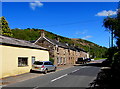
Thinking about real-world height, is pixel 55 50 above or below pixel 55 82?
above

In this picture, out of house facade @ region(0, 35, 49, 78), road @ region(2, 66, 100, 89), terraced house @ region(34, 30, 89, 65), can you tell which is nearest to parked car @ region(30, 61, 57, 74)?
house facade @ region(0, 35, 49, 78)

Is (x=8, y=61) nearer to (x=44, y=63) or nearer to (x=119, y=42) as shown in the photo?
(x=44, y=63)

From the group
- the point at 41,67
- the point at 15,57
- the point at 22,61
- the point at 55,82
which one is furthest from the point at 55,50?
the point at 55,82

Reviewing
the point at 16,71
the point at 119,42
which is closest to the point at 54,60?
the point at 119,42

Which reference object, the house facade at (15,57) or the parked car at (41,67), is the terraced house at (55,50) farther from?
the parked car at (41,67)

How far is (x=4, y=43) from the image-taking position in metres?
18.1

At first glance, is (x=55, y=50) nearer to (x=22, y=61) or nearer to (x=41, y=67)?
(x=41, y=67)

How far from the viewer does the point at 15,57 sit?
66.6 ft

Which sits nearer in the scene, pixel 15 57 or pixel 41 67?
pixel 15 57

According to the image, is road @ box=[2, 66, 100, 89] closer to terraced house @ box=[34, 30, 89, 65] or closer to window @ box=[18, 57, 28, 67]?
window @ box=[18, 57, 28, 67]

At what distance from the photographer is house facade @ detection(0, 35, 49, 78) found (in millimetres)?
18070

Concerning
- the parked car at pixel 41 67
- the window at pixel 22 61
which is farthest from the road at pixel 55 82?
the window at pixel 22 61

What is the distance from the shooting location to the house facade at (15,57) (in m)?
18.1

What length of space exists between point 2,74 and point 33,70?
569 centimetres
